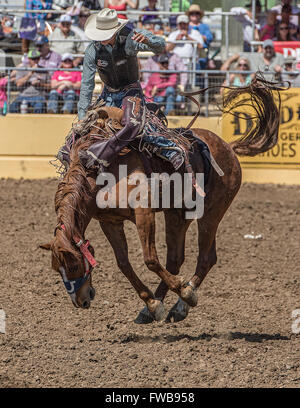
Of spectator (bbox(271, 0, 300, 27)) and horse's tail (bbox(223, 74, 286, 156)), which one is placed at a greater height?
spectator (bbox(271, 0, 300, 27))

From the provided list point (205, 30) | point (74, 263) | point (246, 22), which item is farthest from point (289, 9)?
point (74, 263)

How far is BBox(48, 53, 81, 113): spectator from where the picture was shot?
11906 mm

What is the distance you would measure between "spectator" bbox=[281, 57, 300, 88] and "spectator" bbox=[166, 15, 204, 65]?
1.65m

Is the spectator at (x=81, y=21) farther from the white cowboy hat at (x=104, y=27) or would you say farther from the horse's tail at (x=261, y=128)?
the white cowboy hat at (x=104, y=27)

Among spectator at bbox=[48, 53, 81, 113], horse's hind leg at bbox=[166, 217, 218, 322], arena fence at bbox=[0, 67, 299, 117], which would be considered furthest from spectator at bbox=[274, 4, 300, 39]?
horse's hind leg at bbox=[166, 217, 218, 322]

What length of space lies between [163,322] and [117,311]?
0.44 meters

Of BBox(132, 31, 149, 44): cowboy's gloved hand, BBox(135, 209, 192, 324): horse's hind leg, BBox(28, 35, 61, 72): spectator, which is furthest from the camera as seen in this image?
BBox(28, 35, 61, 72): spectator

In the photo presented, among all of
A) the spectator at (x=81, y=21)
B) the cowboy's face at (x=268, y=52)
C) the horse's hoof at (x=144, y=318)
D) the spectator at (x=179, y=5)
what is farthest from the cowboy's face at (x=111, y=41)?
the spectator at (x=179, y=5)

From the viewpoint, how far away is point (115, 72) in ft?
18.5

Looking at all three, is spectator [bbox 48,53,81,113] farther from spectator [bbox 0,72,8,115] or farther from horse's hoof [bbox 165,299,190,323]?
horse's hoof [bbox 165,299,190,323]

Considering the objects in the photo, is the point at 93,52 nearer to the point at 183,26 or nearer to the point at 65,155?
the point at 65,155

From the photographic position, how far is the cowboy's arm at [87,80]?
5771 millimetres

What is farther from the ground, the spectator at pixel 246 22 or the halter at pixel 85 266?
the spectator at pixel 246 22

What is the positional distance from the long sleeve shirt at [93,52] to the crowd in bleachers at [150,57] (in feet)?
18.5
